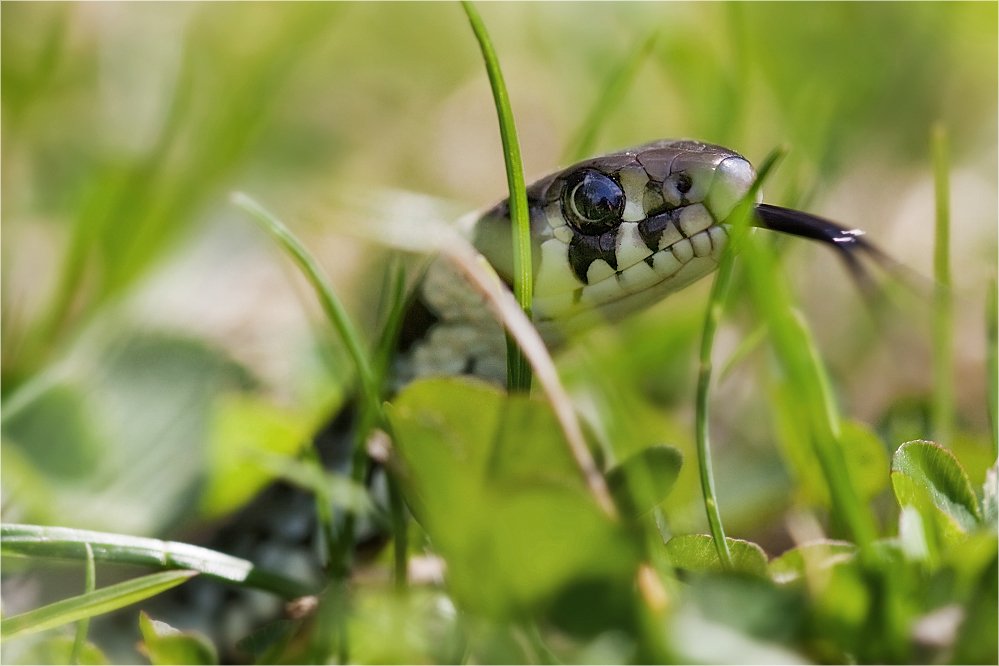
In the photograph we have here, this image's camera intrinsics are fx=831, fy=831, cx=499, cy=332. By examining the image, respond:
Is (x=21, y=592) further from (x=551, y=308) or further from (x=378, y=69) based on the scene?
(x=378, y=69)

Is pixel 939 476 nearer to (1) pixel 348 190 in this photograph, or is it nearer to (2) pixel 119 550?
(2) pixel 119 550

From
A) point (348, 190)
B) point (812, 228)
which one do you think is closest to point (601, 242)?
point (812, 228)

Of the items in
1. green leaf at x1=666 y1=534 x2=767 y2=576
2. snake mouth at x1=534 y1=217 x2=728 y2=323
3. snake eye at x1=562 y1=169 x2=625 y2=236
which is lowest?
green leaf at x1=666 y1=534 x2=767 y2=576

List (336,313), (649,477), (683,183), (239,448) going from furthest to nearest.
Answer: (239,448) < (683,183) < (336,313) < (649,477)

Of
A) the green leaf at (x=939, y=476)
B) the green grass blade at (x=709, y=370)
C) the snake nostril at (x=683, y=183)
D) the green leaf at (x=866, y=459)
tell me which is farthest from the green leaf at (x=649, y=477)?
the snake nostril at (x=683, y=183)

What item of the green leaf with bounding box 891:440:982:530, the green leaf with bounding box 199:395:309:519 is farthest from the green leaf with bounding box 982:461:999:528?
the green leaf with bounding box 199:395:309:519

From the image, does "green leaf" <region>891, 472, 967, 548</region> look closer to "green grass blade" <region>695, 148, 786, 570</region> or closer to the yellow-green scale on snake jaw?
"green grass blade" <region>695, 148, 786, 570</region>
